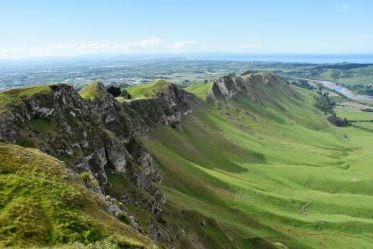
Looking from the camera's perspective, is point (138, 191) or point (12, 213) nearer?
point (12, 213)

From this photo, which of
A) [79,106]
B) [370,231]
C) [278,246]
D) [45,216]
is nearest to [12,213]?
[45,216]

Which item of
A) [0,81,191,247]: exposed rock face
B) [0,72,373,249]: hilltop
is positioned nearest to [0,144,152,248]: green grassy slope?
[0,72,373,249]: hilltop

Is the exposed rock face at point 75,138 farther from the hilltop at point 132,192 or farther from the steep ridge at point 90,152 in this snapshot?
the hilltop at point 132,192

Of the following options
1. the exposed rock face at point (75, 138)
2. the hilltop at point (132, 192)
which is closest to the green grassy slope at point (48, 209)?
the hilltop at point (132, 192)

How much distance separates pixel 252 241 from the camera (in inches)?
4574

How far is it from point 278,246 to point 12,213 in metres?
85.7

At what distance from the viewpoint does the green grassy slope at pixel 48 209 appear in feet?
160

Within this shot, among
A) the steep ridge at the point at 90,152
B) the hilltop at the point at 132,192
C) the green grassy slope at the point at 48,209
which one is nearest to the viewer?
the green grassy slope at the point at 48,209

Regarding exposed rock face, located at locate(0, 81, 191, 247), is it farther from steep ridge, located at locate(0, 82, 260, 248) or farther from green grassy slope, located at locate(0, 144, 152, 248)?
green grassy slope, located at locate(0, 144, 152, 248)

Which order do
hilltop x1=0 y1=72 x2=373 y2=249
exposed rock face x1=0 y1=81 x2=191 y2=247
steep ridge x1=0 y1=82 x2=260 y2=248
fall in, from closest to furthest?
Result: hilltop x1=0 y1=72 x2=373 y2=249 < steep ridge x1=0 y1=82 x2=260 y2=248 < exposed rock face x1=0 y1=81 x2=191 y2=247

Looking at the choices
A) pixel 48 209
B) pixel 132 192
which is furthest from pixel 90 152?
pixel 48 209

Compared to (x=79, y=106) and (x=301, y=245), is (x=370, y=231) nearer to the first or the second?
(x=301, y=245)

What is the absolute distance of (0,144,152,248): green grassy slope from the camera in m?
48.9

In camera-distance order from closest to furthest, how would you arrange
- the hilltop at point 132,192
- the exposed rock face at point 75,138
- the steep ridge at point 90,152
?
1. the hilltop at point 132,192
2. the steep ridge at point 90,152
3. the exposed rock face at point 75,138
